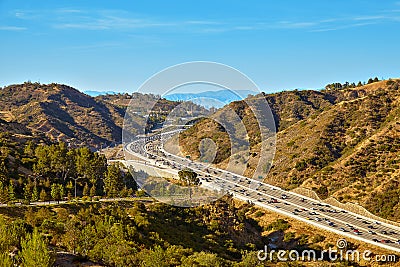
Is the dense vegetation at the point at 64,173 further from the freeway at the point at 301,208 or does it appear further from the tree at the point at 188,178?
the freeway at the point at 301,208

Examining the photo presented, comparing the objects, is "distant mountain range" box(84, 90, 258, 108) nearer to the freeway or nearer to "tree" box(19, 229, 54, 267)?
"tree" box(19, 229, 54, 267)

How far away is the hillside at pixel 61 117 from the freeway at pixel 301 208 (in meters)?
61.8

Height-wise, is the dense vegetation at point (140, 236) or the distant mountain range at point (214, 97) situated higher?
the distant mountain range at point (214, 97)

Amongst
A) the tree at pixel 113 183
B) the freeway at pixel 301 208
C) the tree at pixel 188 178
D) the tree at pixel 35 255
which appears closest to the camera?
the tree at pixel 35 255

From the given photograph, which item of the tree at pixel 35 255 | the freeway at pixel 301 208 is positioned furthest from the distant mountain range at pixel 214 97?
the freeway at pixel 301 208

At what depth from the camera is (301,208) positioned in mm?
65000

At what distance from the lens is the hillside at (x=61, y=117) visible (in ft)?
478

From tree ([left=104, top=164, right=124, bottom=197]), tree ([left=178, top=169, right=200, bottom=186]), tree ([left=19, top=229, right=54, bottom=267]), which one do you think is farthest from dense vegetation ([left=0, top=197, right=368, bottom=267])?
tree ([left=178, top=169, right=200, bottom=186])

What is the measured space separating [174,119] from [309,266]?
10800 cm

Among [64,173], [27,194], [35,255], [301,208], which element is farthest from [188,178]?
[35,255]

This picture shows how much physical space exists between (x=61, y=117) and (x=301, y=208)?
126889mm

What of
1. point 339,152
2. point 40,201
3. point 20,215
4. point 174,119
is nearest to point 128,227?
point 20,215

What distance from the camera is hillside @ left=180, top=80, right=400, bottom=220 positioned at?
2648 inches

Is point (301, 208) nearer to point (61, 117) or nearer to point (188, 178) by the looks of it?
point (188, 178)
